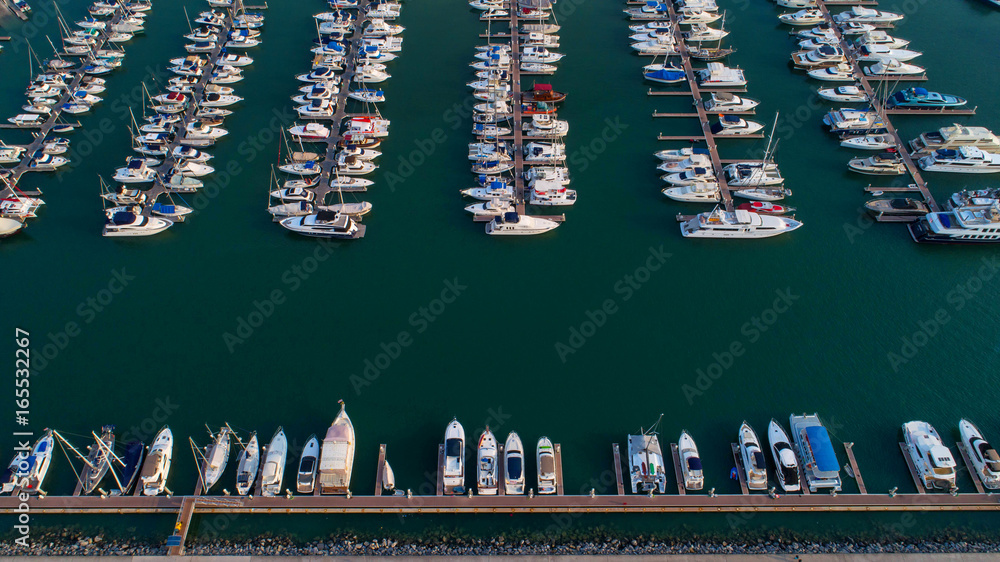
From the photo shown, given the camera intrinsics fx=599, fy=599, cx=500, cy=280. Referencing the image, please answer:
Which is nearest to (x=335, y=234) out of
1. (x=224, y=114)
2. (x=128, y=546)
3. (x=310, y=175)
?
(x=310, y=175)

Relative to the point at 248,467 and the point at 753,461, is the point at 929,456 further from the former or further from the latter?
the point at 248,467

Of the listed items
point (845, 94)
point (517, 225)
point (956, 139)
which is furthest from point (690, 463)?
point (845, 94)

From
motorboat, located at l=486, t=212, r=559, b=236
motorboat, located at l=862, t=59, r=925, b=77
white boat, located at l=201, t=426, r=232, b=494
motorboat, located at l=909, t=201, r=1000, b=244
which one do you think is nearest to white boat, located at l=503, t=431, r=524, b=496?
white boat, located at l=201, t=426, r=232, b=494

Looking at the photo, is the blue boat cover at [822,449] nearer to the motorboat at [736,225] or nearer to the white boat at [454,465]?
the motorboat at [736,225]

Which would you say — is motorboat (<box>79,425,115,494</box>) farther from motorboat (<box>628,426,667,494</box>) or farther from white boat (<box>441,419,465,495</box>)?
motorboat (<box>628,426,667,494</box>)

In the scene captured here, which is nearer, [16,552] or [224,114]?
[16,552]

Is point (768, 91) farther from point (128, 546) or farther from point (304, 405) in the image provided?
point (128, 546)
